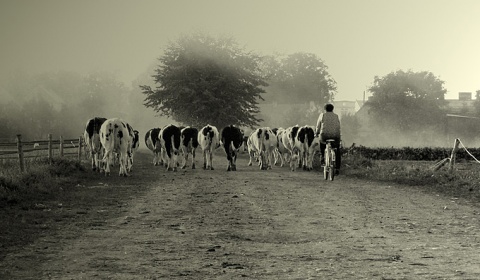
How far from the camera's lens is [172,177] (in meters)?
24.3

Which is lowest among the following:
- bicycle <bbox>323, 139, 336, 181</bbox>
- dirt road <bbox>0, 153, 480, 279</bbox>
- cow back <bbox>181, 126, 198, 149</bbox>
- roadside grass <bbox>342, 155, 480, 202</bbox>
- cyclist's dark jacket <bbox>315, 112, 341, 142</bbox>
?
dirt road <bbox>0, 153, 480, 279</bbox>

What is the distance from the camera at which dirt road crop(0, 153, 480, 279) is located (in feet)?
27.3

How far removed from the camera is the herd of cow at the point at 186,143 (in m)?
25.3

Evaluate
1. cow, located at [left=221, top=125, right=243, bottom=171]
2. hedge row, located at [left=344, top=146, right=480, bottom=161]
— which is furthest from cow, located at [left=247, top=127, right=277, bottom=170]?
hedge row, located at [left=344, top=146, right=480, bottom=161]

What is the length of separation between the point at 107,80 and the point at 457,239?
125 meters

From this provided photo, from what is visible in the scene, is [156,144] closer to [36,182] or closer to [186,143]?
[186,143]

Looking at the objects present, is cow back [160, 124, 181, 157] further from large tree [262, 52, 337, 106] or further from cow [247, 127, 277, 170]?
large tree [262, 52, 337, 106]

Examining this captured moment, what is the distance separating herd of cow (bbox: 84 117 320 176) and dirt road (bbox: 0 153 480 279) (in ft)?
24.4

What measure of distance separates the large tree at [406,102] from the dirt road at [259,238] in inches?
3056

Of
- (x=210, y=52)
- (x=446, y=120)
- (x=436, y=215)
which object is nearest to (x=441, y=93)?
(x=446, y=120)

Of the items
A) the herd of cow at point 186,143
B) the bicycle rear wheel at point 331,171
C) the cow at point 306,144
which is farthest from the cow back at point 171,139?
the bicycle rear wheel at point 331,171

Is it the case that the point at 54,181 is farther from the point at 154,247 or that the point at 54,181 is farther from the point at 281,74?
the point at 281,74

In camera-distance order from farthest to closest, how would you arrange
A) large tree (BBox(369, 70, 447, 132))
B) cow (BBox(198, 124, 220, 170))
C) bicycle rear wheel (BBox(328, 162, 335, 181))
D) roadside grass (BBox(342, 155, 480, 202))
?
large tree (BBox(369, 70, 447, 132)) → cow (BBox(198, 124, 220, 170)) → bicycle rear wheel (BBox(328, 162, 335, 181)) → roadside grass (BBox(342, 155, 480, 202))

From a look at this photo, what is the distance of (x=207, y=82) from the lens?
189 feet
